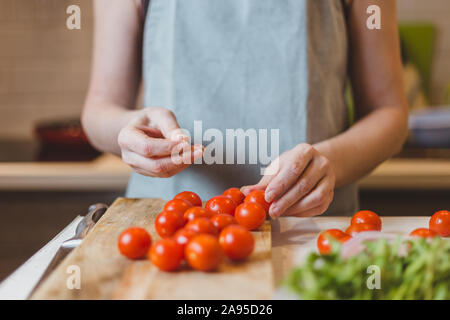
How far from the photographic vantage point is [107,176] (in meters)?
1.54

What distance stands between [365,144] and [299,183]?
23 centimetres

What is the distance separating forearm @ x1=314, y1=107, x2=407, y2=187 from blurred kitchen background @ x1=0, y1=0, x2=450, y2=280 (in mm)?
567

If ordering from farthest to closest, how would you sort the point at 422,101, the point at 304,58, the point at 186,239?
the point at 422,101 < the point at 304,58 < the point at 186,239

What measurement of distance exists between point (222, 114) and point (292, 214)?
0.95 ft

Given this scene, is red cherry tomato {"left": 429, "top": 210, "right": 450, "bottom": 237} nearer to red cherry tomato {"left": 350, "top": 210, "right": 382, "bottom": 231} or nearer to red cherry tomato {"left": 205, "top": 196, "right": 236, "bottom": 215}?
red cherry tomato {"left": 350, "top": 210, "right": 382, "bottom": 231}

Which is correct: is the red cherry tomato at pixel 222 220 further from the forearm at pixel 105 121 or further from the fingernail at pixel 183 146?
the forearm at pixel 105 121

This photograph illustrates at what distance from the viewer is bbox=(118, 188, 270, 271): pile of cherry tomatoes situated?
565 mm

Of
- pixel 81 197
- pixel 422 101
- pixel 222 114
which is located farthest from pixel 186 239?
pixel 422 101

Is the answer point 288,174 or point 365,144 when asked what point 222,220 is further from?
point 365,144

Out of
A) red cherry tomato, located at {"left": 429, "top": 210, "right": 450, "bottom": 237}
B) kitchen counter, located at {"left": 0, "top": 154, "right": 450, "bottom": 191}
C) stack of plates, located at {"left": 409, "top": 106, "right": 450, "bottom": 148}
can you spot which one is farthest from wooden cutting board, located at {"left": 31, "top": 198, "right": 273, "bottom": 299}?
stack of plates, located at {"left": 409, "top": 106, "right": 450, "bottom": 148}

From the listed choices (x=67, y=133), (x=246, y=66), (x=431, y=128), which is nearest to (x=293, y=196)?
(x=246, y=66)

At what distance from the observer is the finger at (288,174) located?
2.36 feet

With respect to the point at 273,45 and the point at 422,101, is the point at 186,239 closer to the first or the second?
the point at 273,45

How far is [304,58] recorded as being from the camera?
0.94 metres
